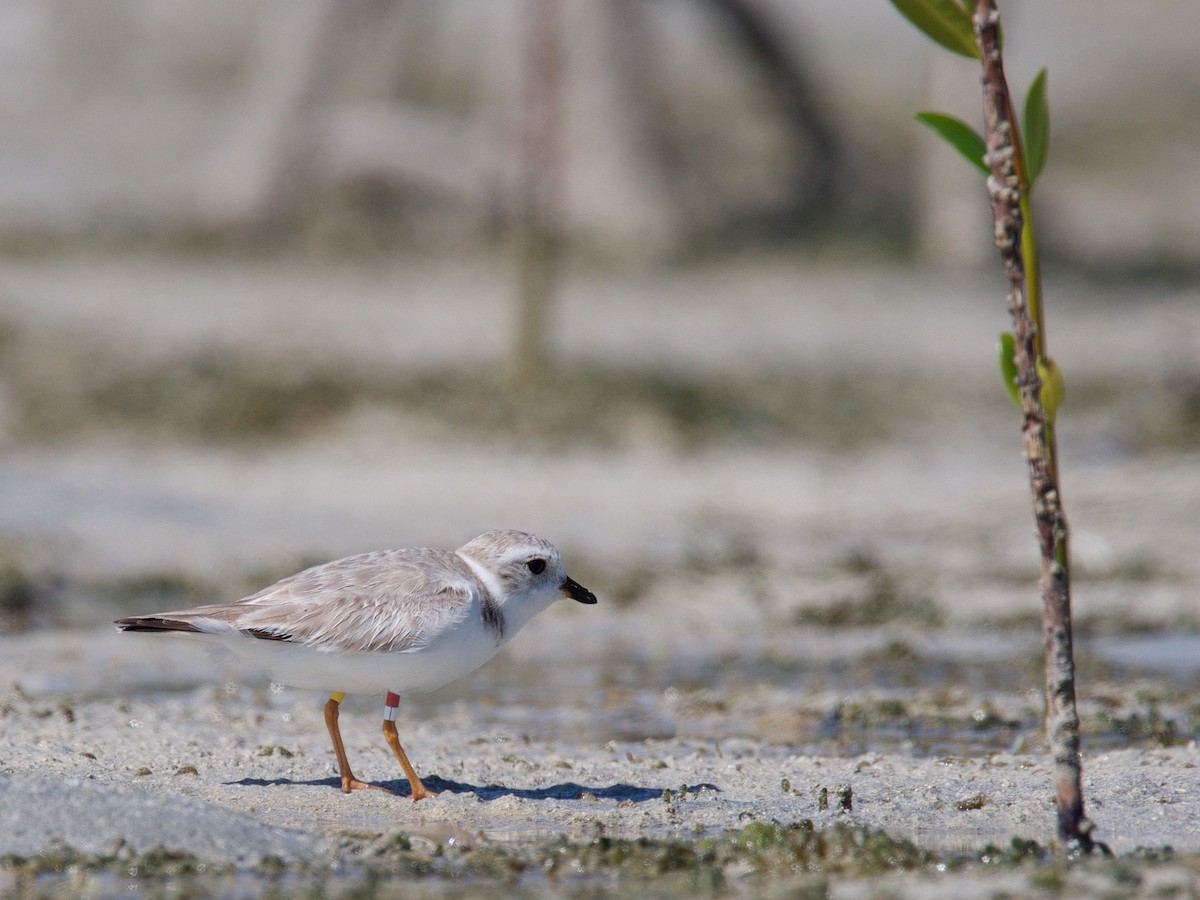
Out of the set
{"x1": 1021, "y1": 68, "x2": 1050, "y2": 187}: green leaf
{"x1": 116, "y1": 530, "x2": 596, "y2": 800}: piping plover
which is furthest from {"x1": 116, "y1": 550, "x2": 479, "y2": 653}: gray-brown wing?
{"x1": 1021, "y1": 68, "x2": 1050, "y2": 187}: green leaf

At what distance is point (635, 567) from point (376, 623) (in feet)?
14.5

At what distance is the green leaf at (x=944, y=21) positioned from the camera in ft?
13.4

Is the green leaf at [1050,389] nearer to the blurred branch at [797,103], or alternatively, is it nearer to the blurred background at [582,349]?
the blurred background at [582,349]

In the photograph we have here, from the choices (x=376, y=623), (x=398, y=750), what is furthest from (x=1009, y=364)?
(x=398, y=750)

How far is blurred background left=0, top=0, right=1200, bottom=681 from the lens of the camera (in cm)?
899

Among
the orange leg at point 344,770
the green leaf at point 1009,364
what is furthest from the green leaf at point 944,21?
the orange leg at point 344,770

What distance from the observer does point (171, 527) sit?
9.41 metres

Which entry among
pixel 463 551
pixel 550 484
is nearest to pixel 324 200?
pixel 550 484

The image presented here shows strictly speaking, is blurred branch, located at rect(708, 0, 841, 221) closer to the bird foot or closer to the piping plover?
the piping plover

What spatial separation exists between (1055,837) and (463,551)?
1858 mm

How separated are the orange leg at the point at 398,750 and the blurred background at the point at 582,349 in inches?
119

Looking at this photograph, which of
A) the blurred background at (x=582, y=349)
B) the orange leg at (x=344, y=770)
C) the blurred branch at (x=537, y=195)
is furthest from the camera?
the blurred branch at (x=537, y=195)

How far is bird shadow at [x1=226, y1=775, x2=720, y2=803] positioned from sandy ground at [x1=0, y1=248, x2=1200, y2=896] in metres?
0.02

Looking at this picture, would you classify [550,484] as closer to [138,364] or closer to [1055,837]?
[138,364]
